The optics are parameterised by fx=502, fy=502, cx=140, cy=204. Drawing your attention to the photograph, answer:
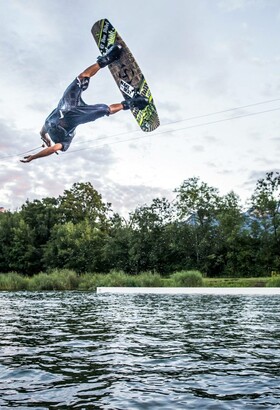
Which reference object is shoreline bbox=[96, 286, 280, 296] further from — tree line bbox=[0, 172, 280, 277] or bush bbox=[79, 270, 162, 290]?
tree line bbox=[0, 172, 280, 277]

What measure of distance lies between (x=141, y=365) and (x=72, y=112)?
53.3 feet

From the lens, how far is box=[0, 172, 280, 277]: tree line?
51.3m

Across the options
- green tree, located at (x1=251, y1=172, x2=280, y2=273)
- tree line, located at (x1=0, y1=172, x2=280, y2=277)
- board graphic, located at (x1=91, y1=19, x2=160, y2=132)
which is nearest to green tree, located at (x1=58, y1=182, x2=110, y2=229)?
tree line, located at (x1=0, y1=172, x2=280, y2=277)

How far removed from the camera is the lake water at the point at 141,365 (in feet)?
18.4

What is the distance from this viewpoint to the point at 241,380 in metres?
6.55

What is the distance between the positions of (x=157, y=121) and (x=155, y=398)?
20106 millimetres

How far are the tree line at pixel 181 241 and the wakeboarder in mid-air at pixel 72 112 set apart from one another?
3157cm

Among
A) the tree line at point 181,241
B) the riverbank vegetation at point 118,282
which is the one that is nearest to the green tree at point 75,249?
the tree line at point 181,241

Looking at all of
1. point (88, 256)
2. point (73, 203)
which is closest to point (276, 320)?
point (88, 256)

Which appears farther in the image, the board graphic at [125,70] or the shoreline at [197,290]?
the shoreline at [197,290]

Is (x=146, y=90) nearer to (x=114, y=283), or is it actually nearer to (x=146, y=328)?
(x=146, y=328)

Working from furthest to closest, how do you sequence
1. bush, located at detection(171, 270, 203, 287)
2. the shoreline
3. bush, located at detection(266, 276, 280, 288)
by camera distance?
bush, located at detection(171, 270, 203, 287), bush, located at detection(266, 276, 280, 288), the shoreline

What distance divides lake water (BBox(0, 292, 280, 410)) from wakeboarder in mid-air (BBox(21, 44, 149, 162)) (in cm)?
1065

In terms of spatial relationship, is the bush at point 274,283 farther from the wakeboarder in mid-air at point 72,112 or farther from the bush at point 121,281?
the wakeboarder in mid-air at point 72,112
